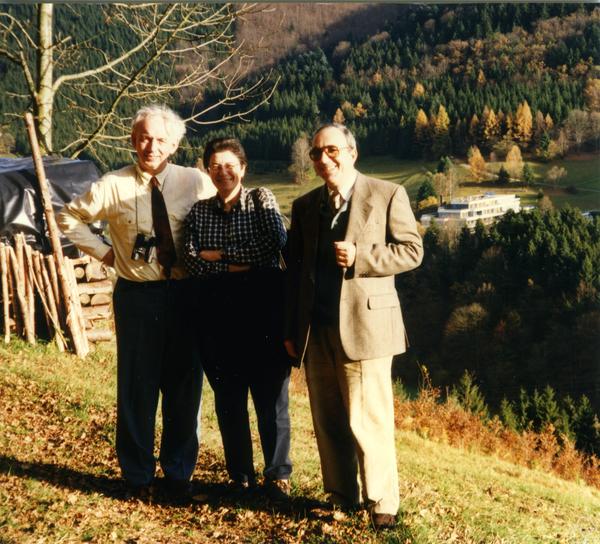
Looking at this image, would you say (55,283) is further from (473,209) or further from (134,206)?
(473,209)

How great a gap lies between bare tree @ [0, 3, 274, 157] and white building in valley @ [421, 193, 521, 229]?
8.37 ft

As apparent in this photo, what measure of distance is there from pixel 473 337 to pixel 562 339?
6.68 ft

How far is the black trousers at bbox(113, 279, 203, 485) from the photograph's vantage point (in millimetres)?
3193

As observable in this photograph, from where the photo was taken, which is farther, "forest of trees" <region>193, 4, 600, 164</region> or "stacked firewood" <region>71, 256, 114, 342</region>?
"stacked firewood" <region>71, 256, 114, 342</region>

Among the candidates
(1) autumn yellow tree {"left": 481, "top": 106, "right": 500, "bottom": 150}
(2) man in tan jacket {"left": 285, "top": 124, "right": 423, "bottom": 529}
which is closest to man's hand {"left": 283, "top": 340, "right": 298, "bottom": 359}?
(2) man in tan jacket {"left": 285, "top": 124, "right": 423, "bottom": 529}

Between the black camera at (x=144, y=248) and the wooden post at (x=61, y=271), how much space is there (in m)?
3.73

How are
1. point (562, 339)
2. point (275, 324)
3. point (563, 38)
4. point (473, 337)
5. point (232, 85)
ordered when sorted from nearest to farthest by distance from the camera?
point (275, 324), point (563, 38), point (562, 339), point (232, 85), point (473, 337)

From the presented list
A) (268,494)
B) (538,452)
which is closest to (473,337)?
(538,452)

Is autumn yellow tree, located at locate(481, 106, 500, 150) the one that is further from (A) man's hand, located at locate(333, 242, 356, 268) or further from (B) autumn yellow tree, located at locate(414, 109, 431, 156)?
(A) man's hand, located at locate(333, 242, 356, 268)

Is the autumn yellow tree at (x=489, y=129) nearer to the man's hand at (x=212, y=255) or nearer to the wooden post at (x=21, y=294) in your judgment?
the man's hand at (x=212, y=255)

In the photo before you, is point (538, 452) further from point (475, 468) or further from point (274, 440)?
point (274, 440)

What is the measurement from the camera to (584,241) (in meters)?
4.49

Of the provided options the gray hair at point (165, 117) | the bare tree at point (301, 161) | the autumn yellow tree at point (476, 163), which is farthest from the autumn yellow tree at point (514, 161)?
the gray hair at point (165, 117)

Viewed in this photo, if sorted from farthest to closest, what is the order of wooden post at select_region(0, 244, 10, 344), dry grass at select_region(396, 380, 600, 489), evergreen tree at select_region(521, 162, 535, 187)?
wooden post at select_region(0, 244, 10, 344), dry grass at select_region(396, 380, 600, 489), evergreen tree at select_region(521, 162, 535, 187)
